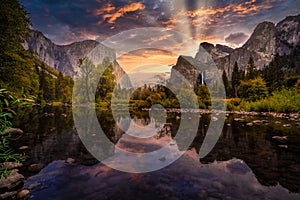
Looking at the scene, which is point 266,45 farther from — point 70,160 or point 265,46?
point 70,160

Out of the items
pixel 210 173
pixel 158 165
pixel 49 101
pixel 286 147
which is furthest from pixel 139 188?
pixel 49 101

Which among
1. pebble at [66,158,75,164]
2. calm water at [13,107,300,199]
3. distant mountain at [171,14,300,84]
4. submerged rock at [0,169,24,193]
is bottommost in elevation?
calm water at [13,107,300,199]

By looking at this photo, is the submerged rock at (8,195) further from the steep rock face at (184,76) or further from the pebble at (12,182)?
the steep rock face at (184,76)

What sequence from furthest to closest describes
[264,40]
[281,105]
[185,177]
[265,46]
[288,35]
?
1. [264,40]
2. [265,46]
3. [288,35]
4. [281,105]
5. [185,177]

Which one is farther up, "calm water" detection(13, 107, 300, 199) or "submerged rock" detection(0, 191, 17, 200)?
"submerged rock" detection(0, 191, 17, 200)

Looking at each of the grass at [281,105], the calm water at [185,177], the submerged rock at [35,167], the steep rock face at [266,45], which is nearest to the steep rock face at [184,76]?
the grass at [281,105]

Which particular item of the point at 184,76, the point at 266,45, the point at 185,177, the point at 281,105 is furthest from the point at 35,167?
the point at 266,45

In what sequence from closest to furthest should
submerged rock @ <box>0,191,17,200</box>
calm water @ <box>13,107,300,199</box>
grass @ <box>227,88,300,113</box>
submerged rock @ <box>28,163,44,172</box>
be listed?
submerged rock @ <box>0,191,17,200</box>
calm water @ <box>13,107,300,199</box>
submerged rock @ <box>28,163,44,172</box>
grass @ <box>227,88,300,113</box>

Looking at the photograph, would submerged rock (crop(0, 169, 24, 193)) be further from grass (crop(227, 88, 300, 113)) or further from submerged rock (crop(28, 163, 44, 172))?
grass (crop(227, 88, 300, 113))

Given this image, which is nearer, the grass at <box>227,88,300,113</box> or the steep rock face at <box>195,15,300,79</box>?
the grass at <box>227,88,300,113</box>

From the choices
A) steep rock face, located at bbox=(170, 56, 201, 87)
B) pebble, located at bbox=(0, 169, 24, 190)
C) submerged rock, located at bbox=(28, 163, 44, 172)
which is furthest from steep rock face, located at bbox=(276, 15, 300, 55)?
pebble, located at bbox=(0, 169, 24, 190)

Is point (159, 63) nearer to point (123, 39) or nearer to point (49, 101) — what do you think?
point (123, 39)

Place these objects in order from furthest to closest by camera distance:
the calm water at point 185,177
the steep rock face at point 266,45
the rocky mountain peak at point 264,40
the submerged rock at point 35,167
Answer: the rocky mountain peak at point 264,40 → the steep rock face at point 266,45 → the submerged rock at point 35,167 → the calm water at point 185,177

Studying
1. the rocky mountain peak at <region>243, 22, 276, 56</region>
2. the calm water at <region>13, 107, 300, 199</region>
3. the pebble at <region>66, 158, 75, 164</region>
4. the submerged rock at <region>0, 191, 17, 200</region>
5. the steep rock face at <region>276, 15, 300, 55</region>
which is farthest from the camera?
the rocky mountain peak at <region>243, 22, 276, 56</region>
